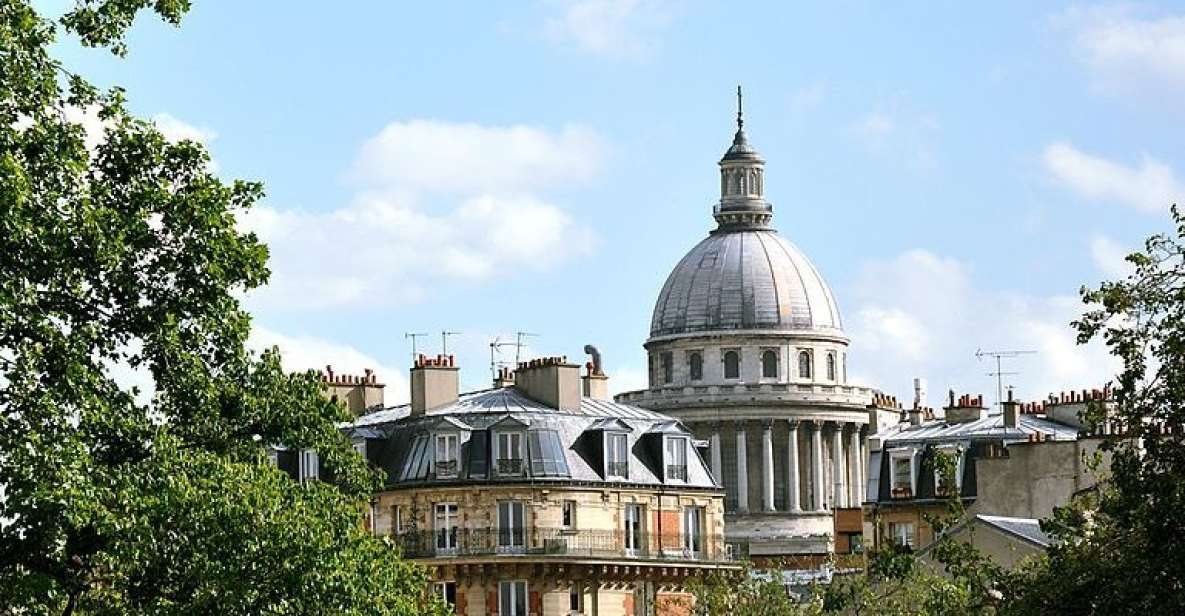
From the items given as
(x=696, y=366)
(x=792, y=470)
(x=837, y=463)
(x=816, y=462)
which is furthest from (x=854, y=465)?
(x=696, y=366)

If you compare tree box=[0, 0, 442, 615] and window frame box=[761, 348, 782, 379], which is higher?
window frame box=[761, 348, 782, 379]

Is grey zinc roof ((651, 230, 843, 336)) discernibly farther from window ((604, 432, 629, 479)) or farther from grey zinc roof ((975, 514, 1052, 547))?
grey zinc roof ((975, 514, 1052, 547))

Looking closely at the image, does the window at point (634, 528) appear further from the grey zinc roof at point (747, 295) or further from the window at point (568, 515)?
the grey zinc roof at point (747, 295)

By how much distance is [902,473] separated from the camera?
117750mm

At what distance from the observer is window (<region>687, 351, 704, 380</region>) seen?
627 ft

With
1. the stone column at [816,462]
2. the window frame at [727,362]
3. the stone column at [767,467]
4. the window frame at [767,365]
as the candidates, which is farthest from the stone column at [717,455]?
the stone column at [816,462]

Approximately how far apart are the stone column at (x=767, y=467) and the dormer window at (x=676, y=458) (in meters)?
92.1

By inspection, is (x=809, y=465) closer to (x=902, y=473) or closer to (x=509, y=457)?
(x=902, y=473)

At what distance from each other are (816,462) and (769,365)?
20.3 feet

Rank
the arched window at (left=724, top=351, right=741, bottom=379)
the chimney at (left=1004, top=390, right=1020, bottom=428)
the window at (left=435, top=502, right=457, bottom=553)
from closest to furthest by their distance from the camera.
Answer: the window at (left=435, top=502, right=457, bottom=553) < the chimney at (left=1004, top=390, right=1020, bottom=428) < the arched window at (left=724, top=351, right=741, bottom=379)

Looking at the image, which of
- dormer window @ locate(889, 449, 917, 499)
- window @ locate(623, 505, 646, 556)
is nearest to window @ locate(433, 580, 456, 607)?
window @ locate(623, 505, 646, 556)

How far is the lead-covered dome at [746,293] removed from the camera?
19150 cm

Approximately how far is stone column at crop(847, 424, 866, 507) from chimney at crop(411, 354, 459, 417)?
3599 inches

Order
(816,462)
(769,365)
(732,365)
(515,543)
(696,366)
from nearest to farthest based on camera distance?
(515,543) → (816,462) → (769,365) → (732,365) → (696,366)
